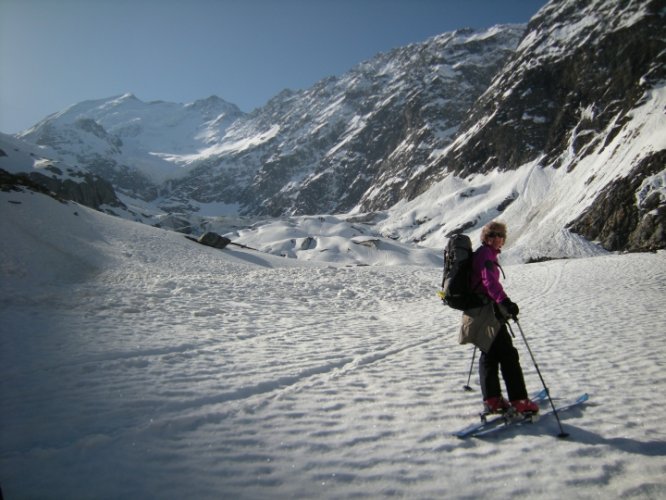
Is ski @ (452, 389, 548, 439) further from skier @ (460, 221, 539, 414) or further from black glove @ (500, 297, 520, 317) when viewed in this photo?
black glove @ (500, 297, 520, 317)

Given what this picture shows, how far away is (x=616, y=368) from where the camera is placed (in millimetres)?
7137

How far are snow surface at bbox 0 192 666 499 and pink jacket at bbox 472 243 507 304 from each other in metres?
1.78

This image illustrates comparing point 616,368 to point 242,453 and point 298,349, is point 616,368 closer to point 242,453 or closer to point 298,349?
point 298,349

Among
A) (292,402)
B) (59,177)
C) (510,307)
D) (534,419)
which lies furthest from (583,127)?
(59,177)

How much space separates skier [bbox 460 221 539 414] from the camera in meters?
4.81

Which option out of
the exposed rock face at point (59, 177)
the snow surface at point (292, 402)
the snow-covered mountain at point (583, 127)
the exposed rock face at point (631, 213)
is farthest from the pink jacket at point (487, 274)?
the exposed rock face at point (59, 177)

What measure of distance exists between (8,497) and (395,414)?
4232 millimetres

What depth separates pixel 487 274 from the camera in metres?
4.85

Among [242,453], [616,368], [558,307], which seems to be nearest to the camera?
[242,453]

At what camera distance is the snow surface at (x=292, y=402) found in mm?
3682

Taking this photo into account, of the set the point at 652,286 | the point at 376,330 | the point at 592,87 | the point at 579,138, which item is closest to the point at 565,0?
the point at 592,87

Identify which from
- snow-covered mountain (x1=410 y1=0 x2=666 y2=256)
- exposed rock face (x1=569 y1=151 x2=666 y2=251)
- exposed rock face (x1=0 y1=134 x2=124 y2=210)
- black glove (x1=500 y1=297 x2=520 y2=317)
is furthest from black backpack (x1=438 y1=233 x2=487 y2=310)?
exposed rock face (x1=0 y1=134 x2=124 y2=210)

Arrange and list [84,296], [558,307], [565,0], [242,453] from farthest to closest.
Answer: [565,0]
[558,307]
[84,296]
[242,453]

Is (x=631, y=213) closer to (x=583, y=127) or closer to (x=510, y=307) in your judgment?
(x=583, y=127)
